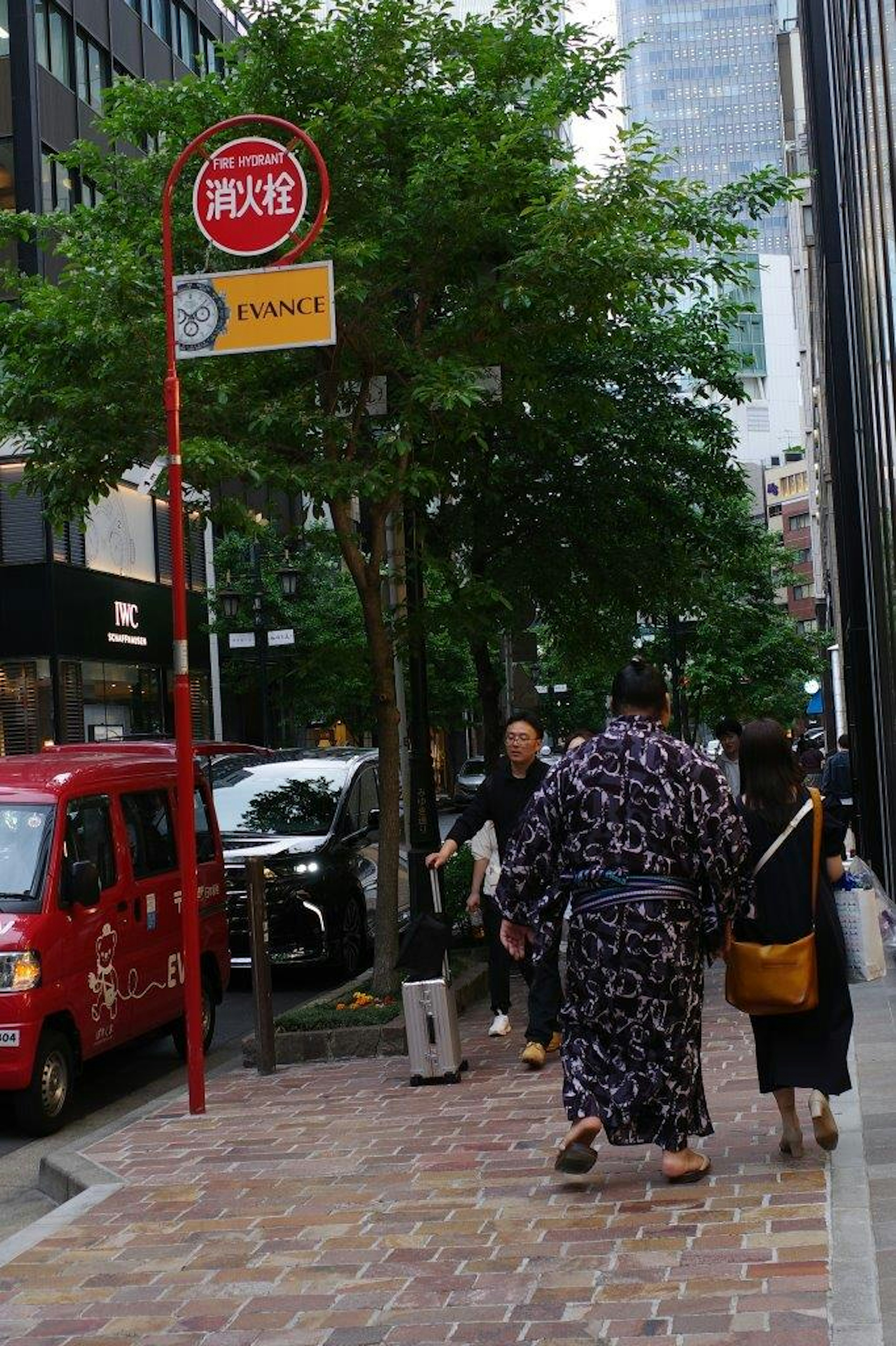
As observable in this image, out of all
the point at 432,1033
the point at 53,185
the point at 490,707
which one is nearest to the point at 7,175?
the point at 53,185

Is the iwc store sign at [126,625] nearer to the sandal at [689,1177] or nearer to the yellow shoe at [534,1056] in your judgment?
the yellow shoe at [534,1056]

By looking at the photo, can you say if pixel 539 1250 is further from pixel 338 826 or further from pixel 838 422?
pixel 838 422

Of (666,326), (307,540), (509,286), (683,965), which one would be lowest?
(683,965)

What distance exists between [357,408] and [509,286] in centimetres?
138

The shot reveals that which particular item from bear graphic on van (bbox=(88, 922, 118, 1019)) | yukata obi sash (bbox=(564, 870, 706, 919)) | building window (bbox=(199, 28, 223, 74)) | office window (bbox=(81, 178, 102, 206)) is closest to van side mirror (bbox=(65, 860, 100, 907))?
bear graphic on van (bbox=(88, 922, 118, 1019))

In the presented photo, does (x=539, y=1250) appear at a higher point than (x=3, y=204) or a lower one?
lower

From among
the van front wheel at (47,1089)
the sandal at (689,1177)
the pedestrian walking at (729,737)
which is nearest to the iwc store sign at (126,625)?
the pedestrian walking at (729,737)

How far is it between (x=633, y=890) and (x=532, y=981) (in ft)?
12.6

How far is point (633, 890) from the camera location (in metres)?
6.45

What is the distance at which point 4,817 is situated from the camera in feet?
34.9

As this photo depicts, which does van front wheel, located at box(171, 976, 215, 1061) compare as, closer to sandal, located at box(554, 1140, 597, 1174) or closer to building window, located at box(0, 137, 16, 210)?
sandal, located at box(554, 1140, 597, 1174)

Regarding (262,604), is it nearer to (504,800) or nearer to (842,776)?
(842,776)

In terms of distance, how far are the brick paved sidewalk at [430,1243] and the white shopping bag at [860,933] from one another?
753 mm

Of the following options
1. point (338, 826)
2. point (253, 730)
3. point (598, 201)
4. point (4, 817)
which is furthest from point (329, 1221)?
point (253, 730)
